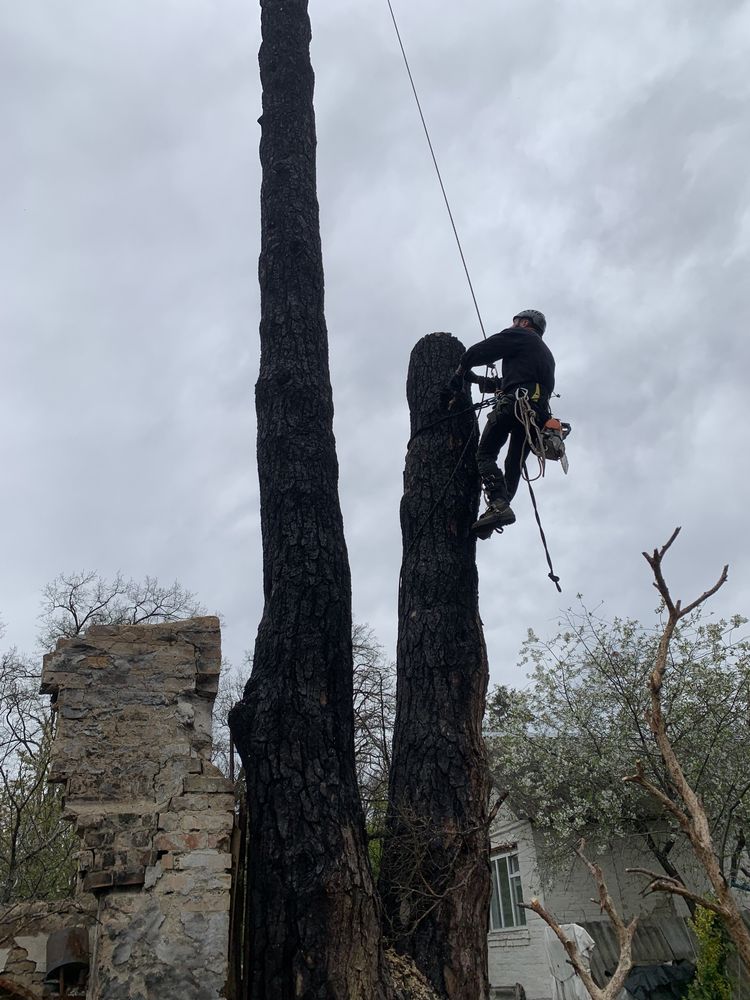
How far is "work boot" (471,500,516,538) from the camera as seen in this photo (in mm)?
5031

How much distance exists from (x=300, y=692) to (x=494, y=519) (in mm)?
1742

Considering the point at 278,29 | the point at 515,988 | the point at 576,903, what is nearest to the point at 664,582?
the point at 278,29

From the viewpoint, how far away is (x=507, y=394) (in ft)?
19.0

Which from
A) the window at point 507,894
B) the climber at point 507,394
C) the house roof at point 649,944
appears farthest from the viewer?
the window at point 507,894

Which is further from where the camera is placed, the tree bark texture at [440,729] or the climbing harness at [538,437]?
the climbing harness at [538,437]

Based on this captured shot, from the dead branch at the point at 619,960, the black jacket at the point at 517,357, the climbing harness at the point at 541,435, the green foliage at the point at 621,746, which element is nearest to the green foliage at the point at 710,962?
the green foliage at the point at 621,746

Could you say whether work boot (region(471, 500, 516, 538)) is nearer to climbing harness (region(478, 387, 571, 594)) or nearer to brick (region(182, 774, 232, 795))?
climbing harness (region(478, 387, 571, 594))

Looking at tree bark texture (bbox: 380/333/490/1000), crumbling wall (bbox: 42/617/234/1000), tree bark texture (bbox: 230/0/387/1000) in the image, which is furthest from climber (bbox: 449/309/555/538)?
crumbling wall (bbox: 42/617/234/1000)

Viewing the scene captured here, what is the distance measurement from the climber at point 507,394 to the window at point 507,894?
1151 cm

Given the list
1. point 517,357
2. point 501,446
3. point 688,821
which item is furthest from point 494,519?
point 688,821

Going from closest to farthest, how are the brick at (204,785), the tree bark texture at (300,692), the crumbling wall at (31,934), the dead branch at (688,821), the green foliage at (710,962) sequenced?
the dead branch at (688,821) < the tree bark texture at (300,692) < the crumbling wall at (31,934) < the brick at (204,785) < the green foliage at (710,962)

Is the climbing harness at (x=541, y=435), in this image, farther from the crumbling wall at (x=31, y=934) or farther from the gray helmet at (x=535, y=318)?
the crumbling wall at (x=31, y=934)

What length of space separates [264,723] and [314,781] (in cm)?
34

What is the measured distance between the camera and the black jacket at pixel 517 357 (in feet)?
19.3
